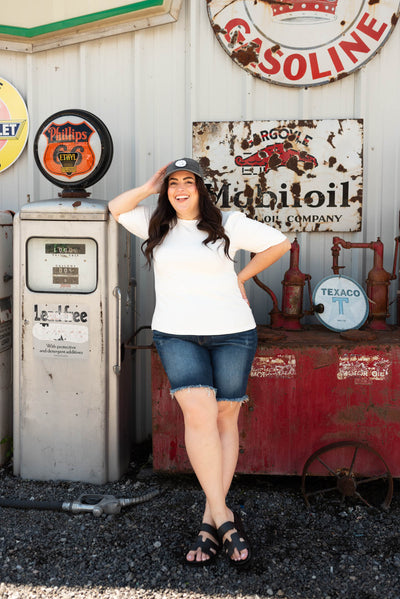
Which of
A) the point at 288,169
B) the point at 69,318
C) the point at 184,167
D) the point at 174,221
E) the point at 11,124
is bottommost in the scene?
the point at 69,318

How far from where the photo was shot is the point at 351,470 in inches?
125

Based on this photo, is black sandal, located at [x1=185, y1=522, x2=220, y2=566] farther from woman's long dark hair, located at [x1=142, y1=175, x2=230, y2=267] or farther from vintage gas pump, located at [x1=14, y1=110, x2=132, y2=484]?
woman's long dark hair, located at [x1=142, y1=175, x2=230, y2=267]

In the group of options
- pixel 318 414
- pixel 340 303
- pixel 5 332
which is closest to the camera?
pixel 318 414

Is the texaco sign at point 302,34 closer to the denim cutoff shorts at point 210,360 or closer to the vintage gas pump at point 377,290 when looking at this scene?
the vintage gas pump at point 377,290

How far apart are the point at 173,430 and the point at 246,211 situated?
1.60 meters

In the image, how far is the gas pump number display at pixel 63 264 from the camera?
10.9 ft

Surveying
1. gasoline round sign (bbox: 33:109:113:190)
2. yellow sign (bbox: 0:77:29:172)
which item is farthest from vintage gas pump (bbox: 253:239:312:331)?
yellow sign (bbox: 0:77:29:172)

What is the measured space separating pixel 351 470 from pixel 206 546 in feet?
3.36

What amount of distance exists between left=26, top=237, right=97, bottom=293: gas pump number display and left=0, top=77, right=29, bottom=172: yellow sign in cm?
114

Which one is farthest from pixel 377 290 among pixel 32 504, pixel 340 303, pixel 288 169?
pixel 32 504

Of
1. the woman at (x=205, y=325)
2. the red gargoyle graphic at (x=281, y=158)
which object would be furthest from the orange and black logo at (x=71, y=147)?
the red gargoyle graphic at (x=281, y=158)

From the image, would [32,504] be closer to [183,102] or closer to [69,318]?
[69,318]

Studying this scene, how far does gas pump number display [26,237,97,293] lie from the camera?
333cm

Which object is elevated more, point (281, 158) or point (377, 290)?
point (281, 158)
